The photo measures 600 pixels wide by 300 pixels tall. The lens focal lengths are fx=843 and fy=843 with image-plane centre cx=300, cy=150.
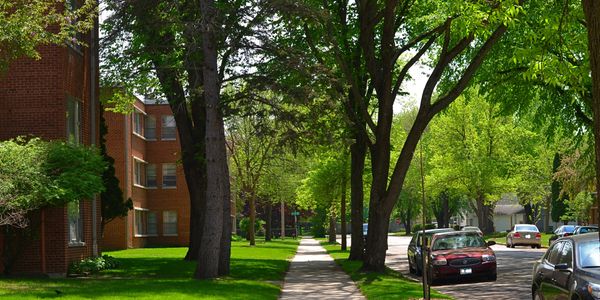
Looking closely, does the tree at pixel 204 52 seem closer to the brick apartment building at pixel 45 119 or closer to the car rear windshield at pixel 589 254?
the brick apartment building at pixel 45 119

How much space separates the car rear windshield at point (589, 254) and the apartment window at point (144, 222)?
41229mm

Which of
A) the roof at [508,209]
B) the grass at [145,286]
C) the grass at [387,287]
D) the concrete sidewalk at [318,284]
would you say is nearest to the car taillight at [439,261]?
the grass at [387,287]

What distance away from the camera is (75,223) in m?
23.6

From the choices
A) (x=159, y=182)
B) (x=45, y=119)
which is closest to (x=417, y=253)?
(x=45, y=119)

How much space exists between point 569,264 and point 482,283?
37.4ft

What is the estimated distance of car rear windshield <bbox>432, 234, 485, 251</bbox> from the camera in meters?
23.3

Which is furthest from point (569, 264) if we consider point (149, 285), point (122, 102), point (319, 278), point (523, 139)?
point (523, 139)

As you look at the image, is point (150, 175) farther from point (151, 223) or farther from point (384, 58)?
point (384, 58)

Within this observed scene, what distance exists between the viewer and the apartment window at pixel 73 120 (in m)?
23.3

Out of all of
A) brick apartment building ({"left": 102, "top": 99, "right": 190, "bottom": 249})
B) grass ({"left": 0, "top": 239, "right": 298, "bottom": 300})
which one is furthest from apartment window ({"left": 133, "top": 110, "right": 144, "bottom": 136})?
grass ({"left": 0, "top": 239, "right": 298, "bottom": 300})

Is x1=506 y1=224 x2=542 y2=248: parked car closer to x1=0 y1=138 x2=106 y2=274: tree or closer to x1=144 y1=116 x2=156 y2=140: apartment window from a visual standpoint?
x1=144 y1=116 x2=156 y2=140: apartment window

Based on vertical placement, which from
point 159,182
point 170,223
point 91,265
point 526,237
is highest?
point 159,182

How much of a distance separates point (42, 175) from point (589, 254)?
42.2 feet

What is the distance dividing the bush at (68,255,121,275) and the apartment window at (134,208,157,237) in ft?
80.4
